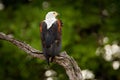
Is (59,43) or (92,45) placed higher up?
(92,45)

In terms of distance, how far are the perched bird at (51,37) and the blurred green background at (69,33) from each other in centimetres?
404

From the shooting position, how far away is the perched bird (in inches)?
369

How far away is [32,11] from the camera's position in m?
14.4

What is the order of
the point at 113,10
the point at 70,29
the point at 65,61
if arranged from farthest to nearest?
1. the point at 113,10
2. the point at 70,29
3. the point at 65,61

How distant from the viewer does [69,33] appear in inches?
544

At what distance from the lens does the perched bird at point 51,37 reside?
9.38 m

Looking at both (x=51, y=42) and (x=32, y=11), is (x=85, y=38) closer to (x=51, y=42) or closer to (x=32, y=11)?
(x=32, y=11)

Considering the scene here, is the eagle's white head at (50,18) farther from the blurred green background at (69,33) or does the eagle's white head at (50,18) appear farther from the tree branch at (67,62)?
the blurred green background at (69,33)

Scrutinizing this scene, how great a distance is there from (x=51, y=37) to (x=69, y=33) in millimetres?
4321

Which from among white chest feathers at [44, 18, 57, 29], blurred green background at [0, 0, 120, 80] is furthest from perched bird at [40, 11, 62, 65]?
blurred green background at [0, 0, 120, 80]

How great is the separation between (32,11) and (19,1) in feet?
2.24

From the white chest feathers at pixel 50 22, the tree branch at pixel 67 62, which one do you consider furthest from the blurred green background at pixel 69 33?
the tree branch at pixel 67 62

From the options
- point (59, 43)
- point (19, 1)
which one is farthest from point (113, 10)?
point (59, 43)

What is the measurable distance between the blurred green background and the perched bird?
4044 millimetres
